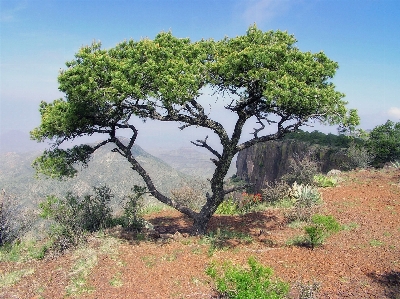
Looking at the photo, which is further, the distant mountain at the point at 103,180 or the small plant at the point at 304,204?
the distant mountain at the point at 103,180

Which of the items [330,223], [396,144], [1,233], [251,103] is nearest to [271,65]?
[251,103]

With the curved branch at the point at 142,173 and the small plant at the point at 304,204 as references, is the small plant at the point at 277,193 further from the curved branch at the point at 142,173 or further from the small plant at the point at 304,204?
the curved branch at the point at 142,173

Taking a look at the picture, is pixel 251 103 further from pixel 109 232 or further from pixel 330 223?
pixel 109 232

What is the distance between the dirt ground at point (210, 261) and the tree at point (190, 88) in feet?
6.88

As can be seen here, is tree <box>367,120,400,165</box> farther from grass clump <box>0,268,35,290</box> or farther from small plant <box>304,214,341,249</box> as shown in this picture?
grass clump <box>0,268,35,290</box>

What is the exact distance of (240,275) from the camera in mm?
5836

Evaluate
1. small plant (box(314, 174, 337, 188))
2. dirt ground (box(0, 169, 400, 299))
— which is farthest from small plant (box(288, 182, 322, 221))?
small plant (box(314, 174, 337, 188))

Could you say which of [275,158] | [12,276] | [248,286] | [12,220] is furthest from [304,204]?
[275,158]

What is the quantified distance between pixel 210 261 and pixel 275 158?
1947 inches

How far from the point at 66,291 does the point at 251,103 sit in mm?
7194

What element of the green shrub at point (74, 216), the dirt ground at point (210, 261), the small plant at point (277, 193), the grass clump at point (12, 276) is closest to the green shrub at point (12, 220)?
the green shrub at point (74, 216)

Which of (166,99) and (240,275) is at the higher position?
(166,99)

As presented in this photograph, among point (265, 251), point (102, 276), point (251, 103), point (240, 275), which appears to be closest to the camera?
point (240, 275)

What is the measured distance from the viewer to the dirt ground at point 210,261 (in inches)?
298
